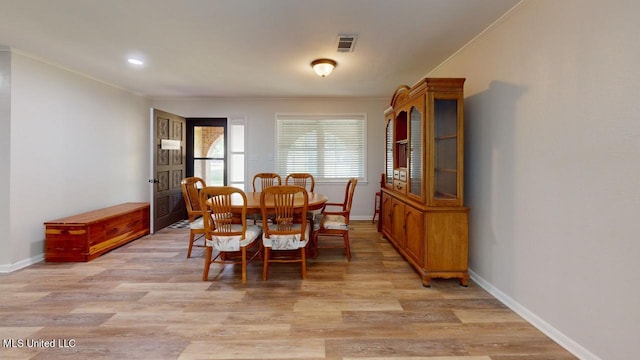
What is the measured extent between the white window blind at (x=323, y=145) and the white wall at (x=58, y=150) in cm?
270

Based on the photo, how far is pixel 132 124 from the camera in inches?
195

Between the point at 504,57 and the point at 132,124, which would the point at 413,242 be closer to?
the point at 504,57

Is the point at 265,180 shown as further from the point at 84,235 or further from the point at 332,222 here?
the point at 84,235

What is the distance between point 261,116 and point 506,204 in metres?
4.34

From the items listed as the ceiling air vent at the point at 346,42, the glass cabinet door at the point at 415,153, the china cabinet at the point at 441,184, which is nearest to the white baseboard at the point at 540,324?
the china cabinet at the point at 441,184

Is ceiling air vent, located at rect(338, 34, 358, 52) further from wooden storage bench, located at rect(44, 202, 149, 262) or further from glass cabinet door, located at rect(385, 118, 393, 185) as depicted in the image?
wooden storage bench, located at rect(44, 202, 149, 262)

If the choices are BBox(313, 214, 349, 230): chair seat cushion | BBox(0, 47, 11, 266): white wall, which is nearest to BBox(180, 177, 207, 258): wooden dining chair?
BBox(313, 214, 349, 230): chair seat cushion

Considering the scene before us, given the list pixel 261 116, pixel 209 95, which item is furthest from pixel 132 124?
pixel 261 116

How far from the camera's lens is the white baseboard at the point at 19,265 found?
2.98 metres

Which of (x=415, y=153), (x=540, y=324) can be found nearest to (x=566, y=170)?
(x=540, y=324)

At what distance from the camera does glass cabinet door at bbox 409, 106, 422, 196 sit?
9.24ft

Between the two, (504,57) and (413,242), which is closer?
(504,57)

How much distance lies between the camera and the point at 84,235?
327 centimetres

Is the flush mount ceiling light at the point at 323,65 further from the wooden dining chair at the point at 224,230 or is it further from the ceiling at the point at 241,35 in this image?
the wooden dining chair at the point at 224,230
